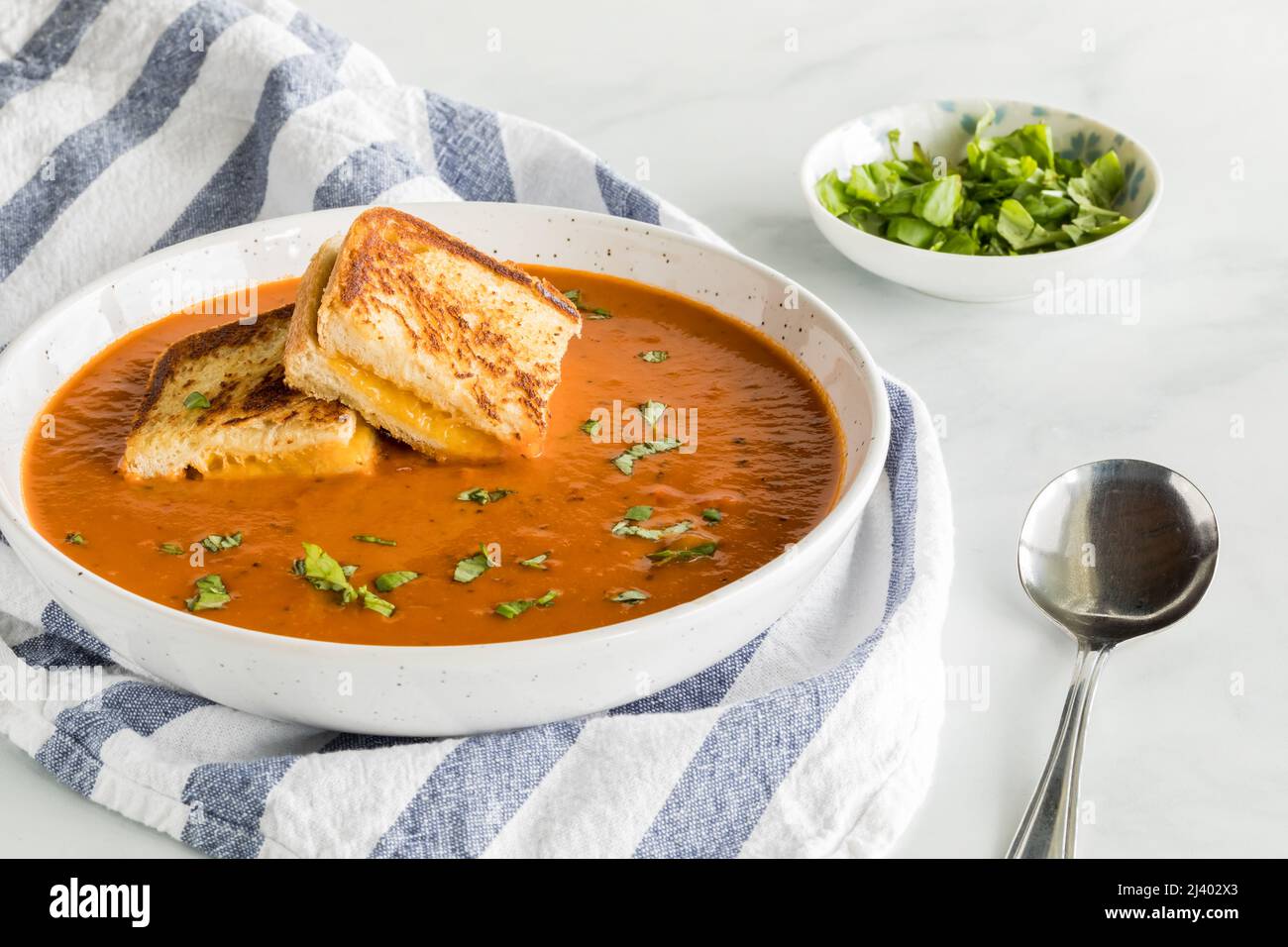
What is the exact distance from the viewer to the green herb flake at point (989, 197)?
3.70m

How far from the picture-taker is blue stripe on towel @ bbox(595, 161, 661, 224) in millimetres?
3711

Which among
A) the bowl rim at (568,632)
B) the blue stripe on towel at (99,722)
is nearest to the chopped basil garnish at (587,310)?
the bowl rim at (568,632)

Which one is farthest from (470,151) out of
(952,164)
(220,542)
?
(220,542)

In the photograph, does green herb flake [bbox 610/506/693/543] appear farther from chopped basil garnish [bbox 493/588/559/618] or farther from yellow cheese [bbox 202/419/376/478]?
yellow cheese [bbox 202/419/376/478]

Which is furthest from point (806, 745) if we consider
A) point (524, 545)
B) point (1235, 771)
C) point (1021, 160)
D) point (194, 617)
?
point (1021, 160)

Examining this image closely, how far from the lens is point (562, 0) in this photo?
5578 millimetres

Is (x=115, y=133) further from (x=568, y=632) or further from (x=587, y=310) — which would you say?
(x=568, y=632)

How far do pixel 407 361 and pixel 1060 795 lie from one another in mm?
1409

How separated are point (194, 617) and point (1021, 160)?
269cm

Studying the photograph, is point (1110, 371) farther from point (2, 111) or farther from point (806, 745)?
point (2, 111)

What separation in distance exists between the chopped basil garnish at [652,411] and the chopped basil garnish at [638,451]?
0.07 meters

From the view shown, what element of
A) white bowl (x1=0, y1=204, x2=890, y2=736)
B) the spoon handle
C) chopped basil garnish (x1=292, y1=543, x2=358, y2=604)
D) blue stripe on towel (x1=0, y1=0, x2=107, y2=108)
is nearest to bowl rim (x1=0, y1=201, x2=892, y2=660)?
white bowl (x1=0, y1=204, x2=890, y2=736)

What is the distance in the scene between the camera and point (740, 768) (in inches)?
86.7

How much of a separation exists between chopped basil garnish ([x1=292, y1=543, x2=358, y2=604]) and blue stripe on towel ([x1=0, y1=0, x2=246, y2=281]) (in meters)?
1.80
